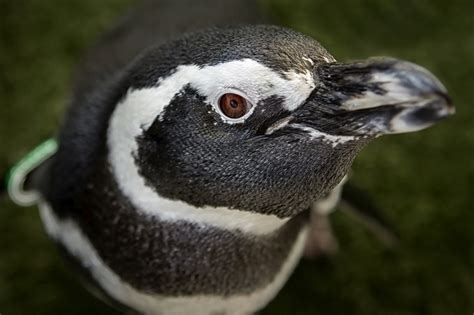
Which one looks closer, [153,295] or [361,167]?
[153,295]

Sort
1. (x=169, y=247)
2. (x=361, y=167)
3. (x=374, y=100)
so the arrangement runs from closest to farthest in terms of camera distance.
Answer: (x=374, y=100) < (x=169, y=247) < (x=361, y=167)

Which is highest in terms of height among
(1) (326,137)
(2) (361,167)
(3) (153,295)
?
(1) (326,137)

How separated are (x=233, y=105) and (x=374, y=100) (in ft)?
0.40

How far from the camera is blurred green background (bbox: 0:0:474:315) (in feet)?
4.14

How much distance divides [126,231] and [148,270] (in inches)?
2.0

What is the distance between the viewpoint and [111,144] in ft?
2.58

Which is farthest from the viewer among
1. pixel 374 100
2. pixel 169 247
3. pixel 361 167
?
pixel 361 167

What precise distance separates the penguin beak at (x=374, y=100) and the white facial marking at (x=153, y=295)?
0.32m

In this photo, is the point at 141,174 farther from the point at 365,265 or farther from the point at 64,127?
the point at 365,265

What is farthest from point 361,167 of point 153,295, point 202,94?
point 202,94

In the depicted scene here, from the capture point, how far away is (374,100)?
0.58 meters

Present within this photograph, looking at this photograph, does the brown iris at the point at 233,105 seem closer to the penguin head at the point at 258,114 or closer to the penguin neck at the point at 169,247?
the penguin head at the point at 258,114

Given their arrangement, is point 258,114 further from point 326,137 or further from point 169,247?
point 169,247

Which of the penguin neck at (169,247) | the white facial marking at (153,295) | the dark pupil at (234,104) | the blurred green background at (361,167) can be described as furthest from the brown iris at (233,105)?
the blurred green background at (361,167)
